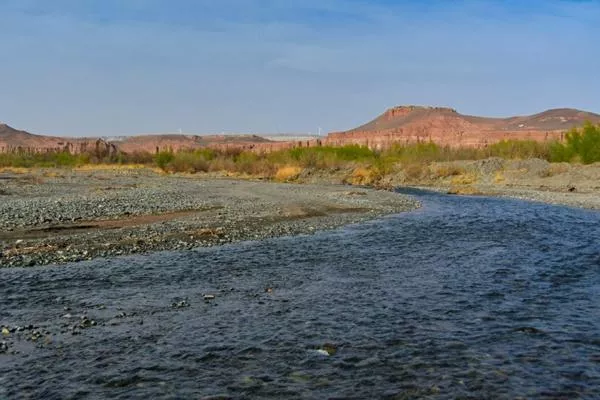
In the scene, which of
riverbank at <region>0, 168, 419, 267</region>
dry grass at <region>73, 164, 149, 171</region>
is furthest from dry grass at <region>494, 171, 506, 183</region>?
dry grass at <region>73, 164, 149, 171</region>

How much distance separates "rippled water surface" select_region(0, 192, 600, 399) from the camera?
6199 millimetres

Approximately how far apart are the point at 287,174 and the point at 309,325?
160 feet

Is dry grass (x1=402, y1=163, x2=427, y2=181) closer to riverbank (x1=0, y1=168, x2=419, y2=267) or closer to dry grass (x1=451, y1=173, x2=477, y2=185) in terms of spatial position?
dry grass (x1=451, y1=173, x2=477, y2=185)

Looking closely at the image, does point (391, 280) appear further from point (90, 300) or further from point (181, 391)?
point (181, 391)

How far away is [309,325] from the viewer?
327 inches

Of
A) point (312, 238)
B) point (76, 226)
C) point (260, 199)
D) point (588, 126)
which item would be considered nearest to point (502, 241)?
point (312, 238)

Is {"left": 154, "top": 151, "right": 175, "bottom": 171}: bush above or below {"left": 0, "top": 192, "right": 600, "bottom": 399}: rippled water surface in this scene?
above

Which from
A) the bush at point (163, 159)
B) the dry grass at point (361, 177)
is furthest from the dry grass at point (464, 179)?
the bush at point (163, 159)

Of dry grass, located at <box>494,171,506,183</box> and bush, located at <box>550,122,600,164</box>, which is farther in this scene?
bush, located at <box>550,122,600,164</box>

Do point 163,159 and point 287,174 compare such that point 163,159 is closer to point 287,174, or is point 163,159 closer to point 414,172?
point 287,174

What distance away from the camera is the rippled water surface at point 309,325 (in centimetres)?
620

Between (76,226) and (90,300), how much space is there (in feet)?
29.4

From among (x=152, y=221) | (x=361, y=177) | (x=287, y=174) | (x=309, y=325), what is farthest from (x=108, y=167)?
(x=309, y=325)

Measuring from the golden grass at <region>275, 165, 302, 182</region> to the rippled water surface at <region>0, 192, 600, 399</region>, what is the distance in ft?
135
